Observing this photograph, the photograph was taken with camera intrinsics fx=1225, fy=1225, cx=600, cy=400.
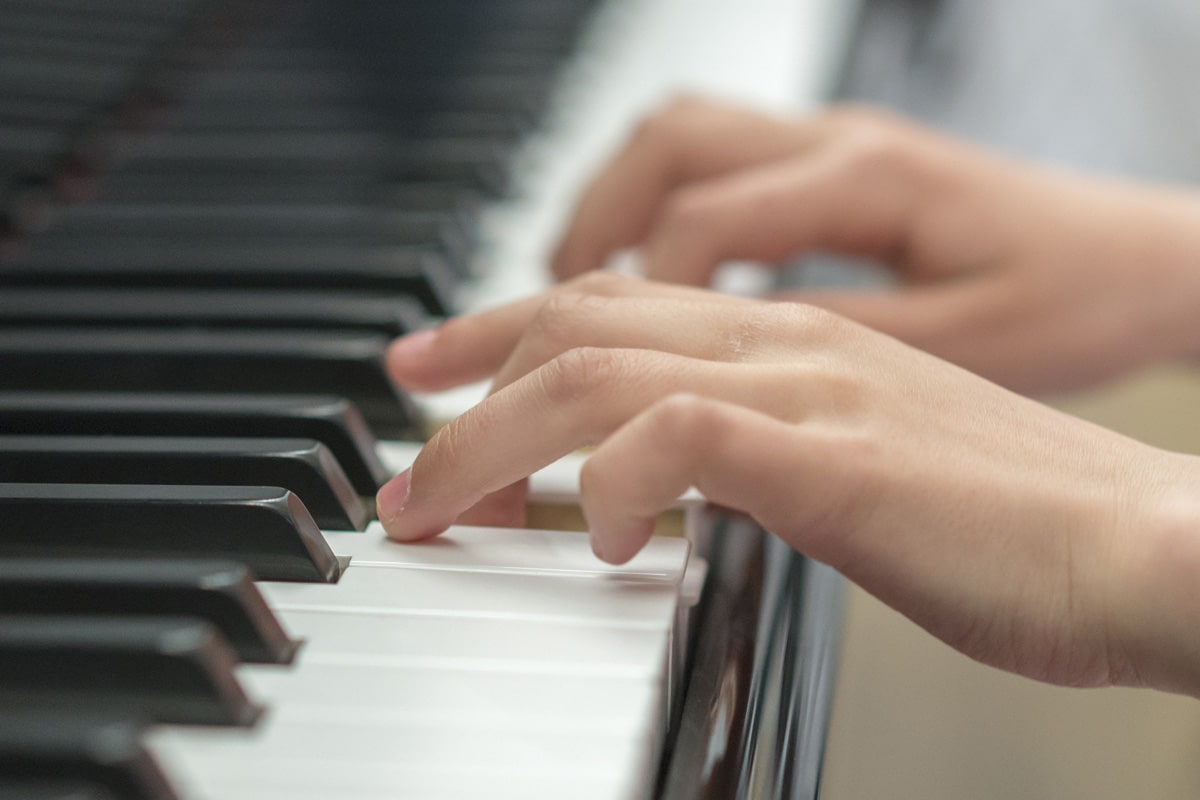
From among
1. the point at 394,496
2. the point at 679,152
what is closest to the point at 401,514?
the point at 394,496

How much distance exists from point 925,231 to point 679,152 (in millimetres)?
235

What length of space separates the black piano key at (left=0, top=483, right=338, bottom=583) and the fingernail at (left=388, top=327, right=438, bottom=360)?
169mm

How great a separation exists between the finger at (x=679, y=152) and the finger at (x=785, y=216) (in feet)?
0.14

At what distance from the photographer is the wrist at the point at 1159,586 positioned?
24.4 inches

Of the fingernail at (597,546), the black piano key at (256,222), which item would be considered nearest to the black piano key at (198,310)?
the black piano key at (256,222)

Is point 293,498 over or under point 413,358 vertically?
under

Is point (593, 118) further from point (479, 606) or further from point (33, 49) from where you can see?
point (479, 606)

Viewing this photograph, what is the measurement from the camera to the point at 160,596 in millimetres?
542

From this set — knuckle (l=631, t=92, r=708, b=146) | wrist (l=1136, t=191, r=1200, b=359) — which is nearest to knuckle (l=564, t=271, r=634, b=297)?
knuckle (l=631, t=92, r=708, b=146)

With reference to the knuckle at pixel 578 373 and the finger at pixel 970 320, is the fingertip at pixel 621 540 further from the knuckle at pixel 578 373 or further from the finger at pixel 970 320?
the finger at pixel 970 320

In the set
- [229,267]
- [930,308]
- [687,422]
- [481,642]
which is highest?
[930,308]

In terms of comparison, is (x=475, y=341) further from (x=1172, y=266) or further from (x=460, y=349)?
(x=1172, y=266)

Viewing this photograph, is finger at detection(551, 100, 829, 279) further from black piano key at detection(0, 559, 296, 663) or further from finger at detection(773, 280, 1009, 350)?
black piano key at detection(0, 559, 296, 663)

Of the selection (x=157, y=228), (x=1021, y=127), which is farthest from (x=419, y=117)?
(x=1021, y=127)
